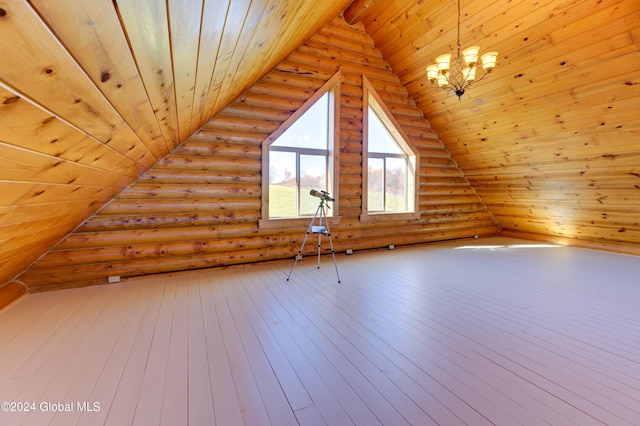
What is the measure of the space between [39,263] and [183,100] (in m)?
2.79

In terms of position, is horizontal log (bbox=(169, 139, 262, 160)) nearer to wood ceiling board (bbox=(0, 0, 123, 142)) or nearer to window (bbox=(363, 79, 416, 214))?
window (bbox=(363, 79, 416, 214))

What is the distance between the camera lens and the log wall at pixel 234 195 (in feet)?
11.4

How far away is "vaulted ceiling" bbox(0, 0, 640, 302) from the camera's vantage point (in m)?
0.93

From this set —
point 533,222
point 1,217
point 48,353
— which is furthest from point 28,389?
point 533,222

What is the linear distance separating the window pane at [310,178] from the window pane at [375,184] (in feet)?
3.25

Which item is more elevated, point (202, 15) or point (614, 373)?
point (202, 15)

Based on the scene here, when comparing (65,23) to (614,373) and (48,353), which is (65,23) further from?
(614,373)

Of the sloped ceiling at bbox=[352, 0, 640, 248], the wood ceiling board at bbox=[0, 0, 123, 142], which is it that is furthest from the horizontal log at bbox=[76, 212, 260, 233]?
the sloped ceiling at bbox=[352, 0, 640, 248]

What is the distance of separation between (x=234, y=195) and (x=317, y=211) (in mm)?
1266

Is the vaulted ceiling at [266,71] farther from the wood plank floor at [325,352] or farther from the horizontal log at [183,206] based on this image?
the wood plank floor at [325,352]

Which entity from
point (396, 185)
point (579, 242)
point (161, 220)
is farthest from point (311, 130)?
point (579, 242)

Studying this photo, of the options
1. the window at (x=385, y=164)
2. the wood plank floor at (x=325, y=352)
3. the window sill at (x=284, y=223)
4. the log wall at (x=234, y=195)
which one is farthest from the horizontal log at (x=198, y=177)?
the window at (x=385, y=164)

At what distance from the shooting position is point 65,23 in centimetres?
74

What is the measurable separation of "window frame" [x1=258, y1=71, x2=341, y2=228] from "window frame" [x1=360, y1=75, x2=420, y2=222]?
0.57m
